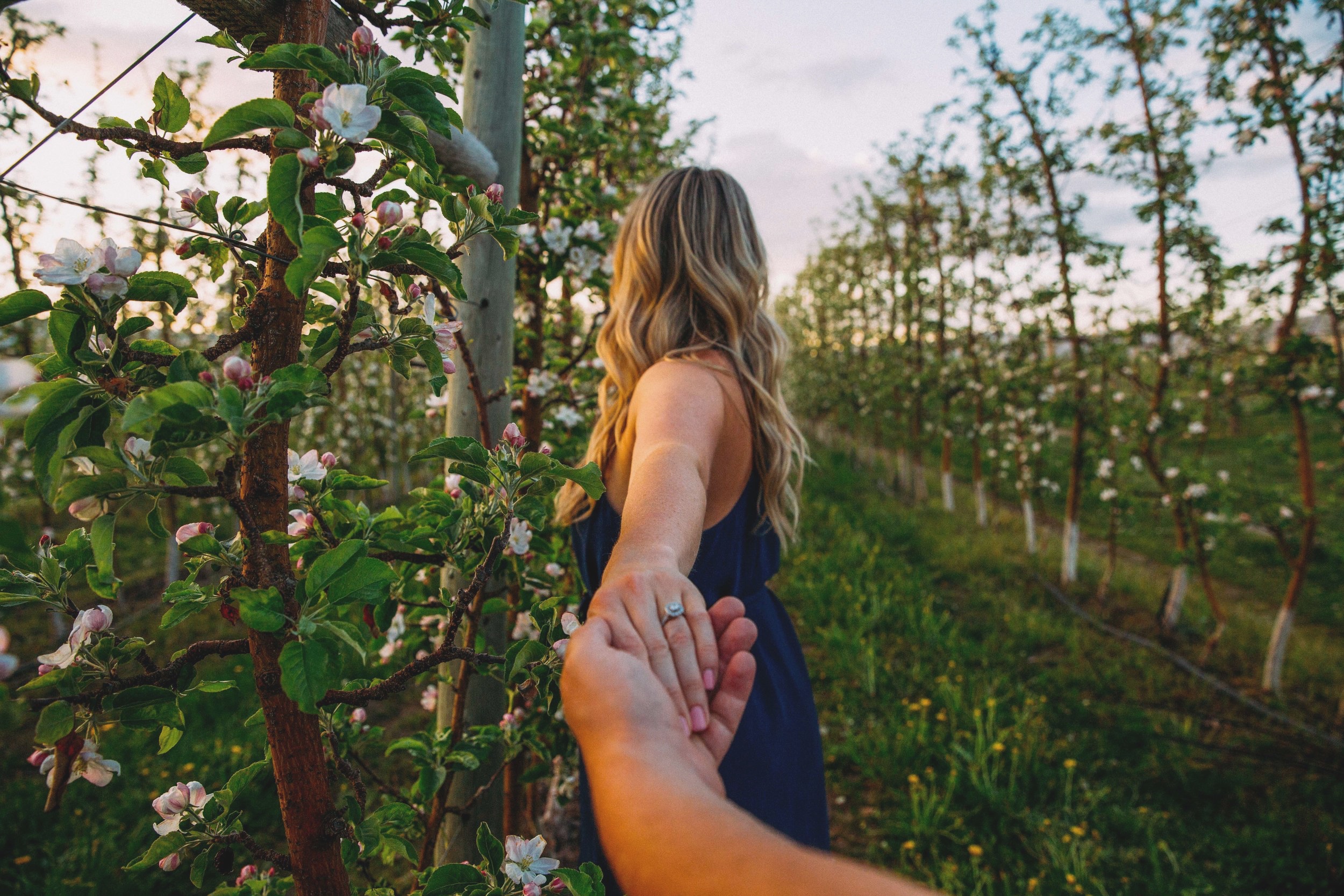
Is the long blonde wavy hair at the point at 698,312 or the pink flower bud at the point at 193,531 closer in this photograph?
the pink flower bud at the point at 193,531

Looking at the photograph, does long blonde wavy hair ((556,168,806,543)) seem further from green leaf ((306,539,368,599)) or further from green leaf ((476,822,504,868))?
green leaf ((306,539,368,599))

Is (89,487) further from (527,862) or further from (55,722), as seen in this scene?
(527,862)

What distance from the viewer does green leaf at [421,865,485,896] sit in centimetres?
85

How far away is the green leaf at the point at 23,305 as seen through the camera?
62 cm

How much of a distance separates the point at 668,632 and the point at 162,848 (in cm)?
73

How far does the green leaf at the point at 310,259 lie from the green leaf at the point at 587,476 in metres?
0.37

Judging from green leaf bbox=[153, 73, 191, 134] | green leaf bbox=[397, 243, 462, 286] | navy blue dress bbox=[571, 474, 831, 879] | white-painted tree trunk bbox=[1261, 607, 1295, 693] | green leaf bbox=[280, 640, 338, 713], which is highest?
green leaf bbox=[153, 73, 191, 134]

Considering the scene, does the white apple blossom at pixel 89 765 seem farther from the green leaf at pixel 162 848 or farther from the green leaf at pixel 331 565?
the green leaf at pixel 331 565

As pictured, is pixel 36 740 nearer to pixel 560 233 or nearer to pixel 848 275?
pixel 560 233

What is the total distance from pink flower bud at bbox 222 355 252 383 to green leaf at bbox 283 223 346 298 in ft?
0.28

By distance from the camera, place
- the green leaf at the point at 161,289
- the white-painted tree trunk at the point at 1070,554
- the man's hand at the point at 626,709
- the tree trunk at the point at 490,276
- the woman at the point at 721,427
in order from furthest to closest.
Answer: the white-painted tree trunk at the point at 1070,554 → the tree trunk at the point at 490,276 → the woman at the point at 721,427 → the green leaf at the point at 161,289 → the man's hand at the point at 626,709

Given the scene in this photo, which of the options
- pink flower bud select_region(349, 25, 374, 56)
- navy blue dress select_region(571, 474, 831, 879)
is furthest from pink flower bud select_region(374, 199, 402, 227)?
navy blue dress select_region(571, 474, 831, 879)

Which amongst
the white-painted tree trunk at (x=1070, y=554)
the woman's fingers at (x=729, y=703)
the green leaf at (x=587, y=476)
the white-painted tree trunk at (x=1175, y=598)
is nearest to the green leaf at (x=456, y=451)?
the green leaf at (x=587, y=476)

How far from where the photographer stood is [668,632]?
0.74 m
